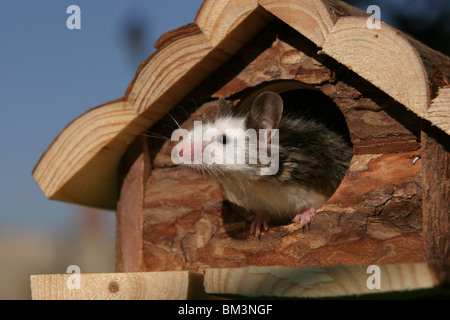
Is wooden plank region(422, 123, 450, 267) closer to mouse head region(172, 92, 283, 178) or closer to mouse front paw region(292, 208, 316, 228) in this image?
mouse front paw region(292, 208, 316, 228)

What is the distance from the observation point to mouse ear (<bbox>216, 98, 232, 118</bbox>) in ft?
10.9

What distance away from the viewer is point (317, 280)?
210 centimetres

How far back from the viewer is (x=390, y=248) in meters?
2.63

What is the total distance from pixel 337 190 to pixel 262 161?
0.57 meters

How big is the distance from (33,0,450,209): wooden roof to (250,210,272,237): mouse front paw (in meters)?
0.86

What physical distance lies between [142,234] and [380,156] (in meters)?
1.57

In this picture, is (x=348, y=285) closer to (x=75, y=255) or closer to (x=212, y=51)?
(x=212, y=51)

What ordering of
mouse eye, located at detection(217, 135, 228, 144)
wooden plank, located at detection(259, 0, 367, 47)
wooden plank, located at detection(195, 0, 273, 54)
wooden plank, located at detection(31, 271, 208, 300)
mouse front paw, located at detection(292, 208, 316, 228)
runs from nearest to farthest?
wooden plank, located at detection(31, 271, 208, 300) → wooden plank, located at detection(259, 0, 367, 47) → mouse front paw, located at detection(292, 208, 316, 228) → wooden plank, located at detection(195, 0, 273, 54) → mouse eye, located at detection(217, 135, 228, 144)

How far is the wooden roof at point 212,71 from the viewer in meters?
2.47

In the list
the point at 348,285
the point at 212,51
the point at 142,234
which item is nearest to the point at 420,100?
the point at 348,285

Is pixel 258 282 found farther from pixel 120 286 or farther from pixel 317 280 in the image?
pixel 120 286

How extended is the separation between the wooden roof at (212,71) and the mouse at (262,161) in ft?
0.96

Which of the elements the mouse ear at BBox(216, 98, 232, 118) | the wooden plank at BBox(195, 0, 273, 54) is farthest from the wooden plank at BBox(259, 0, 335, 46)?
the mouse ear at BBox(216, 98, 232, 118)

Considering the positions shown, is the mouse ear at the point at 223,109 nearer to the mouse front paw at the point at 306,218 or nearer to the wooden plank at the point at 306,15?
the wooden plank at the point at 306,15
